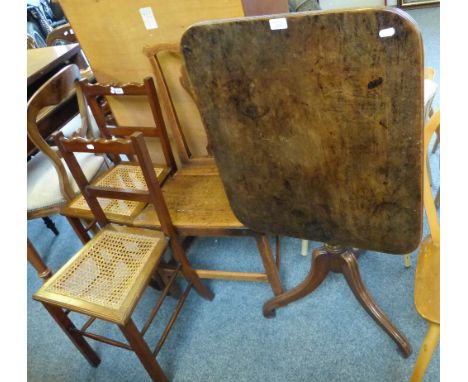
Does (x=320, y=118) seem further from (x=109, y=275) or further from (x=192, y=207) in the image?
(x=109, y=275)

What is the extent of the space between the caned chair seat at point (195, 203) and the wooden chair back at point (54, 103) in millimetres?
455

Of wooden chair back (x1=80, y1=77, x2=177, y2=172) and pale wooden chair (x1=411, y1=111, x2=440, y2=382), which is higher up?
wooden chair back (x1=80, y1=77, x2=177, y2=172)

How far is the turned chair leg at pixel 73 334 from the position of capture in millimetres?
1304

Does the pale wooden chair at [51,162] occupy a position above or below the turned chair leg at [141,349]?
above

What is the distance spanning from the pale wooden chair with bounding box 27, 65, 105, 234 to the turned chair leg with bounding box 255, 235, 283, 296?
95cm

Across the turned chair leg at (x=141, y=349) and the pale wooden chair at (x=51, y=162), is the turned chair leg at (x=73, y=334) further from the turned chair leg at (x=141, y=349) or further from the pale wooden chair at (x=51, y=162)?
the pale wooden chair at (x=51, y=162)

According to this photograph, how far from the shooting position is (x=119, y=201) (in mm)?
1562

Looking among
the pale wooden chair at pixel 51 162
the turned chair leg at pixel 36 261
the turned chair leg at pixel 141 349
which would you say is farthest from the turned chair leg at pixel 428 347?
the turned chair leg at pixel 36 261

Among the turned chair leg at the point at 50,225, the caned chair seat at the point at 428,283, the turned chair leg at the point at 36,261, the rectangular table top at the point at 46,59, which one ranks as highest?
the rectangular table top at the point at 46,59

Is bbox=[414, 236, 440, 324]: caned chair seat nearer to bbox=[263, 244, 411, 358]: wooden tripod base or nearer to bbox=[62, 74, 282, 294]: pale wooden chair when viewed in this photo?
bbox=[263, 244, 411, 358]: wooden tripod base

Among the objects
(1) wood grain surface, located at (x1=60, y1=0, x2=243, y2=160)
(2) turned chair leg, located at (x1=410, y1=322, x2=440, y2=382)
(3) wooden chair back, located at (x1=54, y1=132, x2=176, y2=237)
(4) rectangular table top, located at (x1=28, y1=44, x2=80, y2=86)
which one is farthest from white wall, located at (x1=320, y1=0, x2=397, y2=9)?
(2) turned chair leg, located at (x1=410, y1=322, x2=440, y2=382)

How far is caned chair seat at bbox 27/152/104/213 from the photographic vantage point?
165cm

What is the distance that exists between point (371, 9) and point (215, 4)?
31.8 inches
